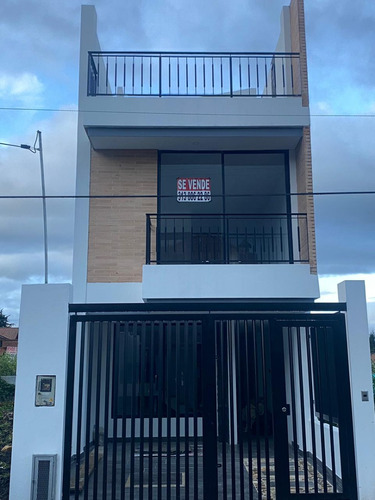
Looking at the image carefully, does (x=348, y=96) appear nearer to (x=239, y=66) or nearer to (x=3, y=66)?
(x=239, y=66)

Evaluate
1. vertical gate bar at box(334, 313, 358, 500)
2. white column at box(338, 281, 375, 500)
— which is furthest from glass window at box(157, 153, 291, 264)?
vertical gate bar at box(334, 313, 358, 500)

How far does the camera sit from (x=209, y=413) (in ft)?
17.8

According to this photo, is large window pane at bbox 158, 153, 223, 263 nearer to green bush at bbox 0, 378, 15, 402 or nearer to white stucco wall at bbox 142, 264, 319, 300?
white stucco wall at bbox 142, 264, 319, 300

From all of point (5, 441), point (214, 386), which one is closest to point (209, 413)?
point (214, 386)

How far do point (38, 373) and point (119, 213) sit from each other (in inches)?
193

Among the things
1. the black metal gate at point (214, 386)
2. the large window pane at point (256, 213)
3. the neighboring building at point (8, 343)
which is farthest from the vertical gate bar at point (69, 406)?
the neighboring building at point (8, 343)

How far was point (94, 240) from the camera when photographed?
956cm

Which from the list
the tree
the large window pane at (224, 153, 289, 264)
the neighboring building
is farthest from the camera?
the tree

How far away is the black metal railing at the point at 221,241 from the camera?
939 centimetres

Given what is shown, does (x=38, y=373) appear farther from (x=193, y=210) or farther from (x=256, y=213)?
(x=256, y=213)

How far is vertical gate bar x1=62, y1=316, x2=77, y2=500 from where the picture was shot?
516cm

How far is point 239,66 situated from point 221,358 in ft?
22.4

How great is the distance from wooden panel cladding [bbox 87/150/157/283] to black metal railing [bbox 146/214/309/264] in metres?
0.33

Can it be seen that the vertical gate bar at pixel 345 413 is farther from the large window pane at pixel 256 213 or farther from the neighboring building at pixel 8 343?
the neighboring building at pixel 8 343
